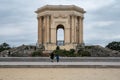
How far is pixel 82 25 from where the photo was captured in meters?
49.3

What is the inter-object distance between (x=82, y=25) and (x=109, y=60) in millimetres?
21405

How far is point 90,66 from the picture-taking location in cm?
2092

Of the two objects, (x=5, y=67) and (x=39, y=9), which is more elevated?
(x=39, y=9)

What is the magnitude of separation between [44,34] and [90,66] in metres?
26.6

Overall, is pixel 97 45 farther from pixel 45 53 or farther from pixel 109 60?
pixel 109 60

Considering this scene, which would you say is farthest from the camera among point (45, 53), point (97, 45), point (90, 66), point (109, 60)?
point (97, 45)

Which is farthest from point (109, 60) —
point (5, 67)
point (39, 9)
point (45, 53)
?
point (39, 9)

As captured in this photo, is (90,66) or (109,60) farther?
(109,60)
